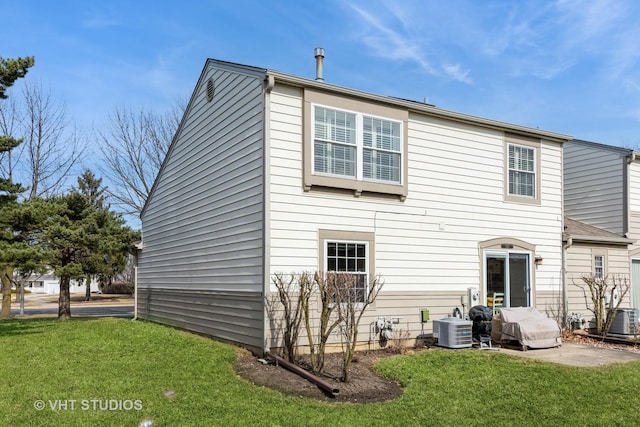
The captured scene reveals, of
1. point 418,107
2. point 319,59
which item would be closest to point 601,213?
point 418,107

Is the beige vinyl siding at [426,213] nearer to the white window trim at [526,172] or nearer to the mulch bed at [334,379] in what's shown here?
the white window trim at [526,172]

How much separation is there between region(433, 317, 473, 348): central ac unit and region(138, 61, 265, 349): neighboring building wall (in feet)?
11.5

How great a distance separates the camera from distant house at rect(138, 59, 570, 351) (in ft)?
29.5

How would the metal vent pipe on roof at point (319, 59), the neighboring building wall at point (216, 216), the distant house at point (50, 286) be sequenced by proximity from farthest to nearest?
the distant house at point (50, 286) < the metal vent pipe on roof at point (319, 59) < the neighboring building wall at point (216, 216)

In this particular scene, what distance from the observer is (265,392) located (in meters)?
6.45

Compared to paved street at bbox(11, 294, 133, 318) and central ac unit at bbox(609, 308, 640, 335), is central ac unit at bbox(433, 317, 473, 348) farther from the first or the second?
paved street at bbox(11, 294, 133, 318)

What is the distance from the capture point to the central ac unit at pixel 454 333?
30.9ft

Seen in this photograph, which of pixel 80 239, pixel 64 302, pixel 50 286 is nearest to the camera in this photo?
pixel 80 239

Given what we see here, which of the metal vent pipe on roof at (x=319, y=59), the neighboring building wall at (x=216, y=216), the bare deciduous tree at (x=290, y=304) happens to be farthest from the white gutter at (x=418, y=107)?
the bare deciduous tree at (x=290, y=304)

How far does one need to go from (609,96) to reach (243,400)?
1986cm

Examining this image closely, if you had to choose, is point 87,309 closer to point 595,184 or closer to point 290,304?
point 290,304

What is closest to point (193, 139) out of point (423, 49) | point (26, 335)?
point (26, 335)

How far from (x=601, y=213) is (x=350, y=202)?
948 centimetres

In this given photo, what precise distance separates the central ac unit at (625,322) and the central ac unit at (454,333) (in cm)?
480
